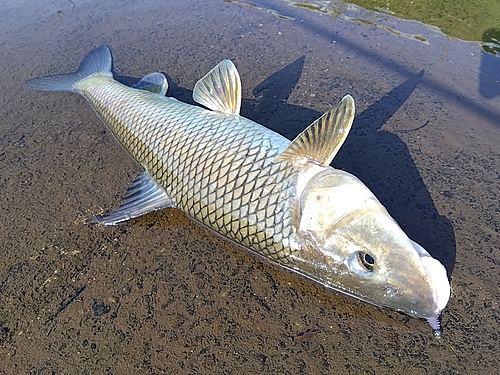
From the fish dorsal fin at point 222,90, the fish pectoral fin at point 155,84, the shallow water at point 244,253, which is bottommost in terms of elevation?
the shallow water at point 244,253

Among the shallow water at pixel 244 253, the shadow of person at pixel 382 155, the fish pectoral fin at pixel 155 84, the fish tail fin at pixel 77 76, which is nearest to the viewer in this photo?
the shallow water at pixel 244 253

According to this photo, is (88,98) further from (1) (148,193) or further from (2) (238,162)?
(2) (238,162)

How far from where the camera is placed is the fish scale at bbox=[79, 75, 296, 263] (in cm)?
212

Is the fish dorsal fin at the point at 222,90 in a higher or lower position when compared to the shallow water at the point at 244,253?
higher

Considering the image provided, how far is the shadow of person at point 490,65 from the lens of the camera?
3.28 meters

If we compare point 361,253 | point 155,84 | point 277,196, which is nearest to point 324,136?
point 277,196

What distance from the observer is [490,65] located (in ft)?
11.7

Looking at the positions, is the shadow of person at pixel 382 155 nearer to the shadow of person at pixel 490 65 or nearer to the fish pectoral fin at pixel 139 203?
the shadow of person at pixel 490 65

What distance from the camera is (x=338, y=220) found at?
1924 millimetres

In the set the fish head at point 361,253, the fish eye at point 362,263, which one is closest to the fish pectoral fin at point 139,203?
the fish head at point 361,253

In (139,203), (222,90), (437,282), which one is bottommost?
(139,203)

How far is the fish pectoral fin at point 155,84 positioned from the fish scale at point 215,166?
0.38m

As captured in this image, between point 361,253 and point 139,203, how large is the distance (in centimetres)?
154

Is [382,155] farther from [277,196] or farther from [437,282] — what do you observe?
[437,282]
